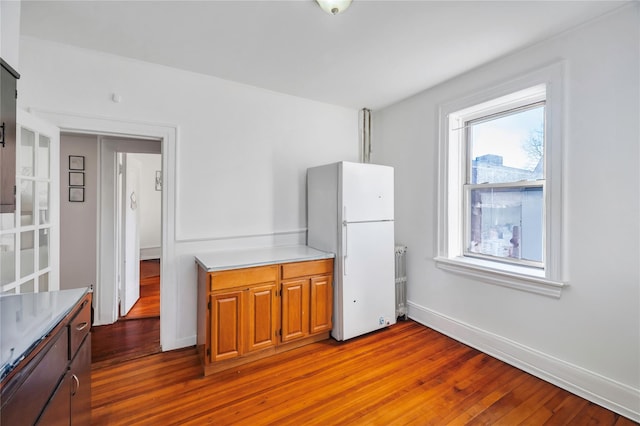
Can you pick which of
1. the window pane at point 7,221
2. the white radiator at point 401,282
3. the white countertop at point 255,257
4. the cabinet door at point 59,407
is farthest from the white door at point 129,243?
the white radiator at point 401,282

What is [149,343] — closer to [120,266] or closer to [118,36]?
[120,266]

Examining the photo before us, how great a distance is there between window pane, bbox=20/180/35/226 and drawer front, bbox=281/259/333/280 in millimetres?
1775

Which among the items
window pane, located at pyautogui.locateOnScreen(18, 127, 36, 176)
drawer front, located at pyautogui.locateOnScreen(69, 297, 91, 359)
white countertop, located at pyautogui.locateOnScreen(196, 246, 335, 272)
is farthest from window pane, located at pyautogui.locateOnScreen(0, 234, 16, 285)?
white countertop, located at pyautogui.locateOnScreen(196, 246, 335, 272)

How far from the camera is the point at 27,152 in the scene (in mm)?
1880

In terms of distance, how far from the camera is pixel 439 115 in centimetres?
298

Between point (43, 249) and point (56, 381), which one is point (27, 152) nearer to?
point (43, 249)

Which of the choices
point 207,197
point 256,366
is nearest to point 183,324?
point 256,366

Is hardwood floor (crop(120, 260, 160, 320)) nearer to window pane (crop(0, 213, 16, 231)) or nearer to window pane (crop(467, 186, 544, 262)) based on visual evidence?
window pane (crop(0, 213, 16, 231))

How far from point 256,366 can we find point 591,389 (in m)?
2.43

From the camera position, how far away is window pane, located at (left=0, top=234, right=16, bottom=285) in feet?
5.36

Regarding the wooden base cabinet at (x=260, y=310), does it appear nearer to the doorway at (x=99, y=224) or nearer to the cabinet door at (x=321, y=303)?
the cabinet door at (x=321, y=303)

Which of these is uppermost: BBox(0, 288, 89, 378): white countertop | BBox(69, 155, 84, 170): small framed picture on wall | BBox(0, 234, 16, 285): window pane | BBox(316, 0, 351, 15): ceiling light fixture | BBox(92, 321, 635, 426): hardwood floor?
BBox(316, 0, 351, 15): ceiling light fixture

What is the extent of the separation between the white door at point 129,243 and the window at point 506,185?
3593mm

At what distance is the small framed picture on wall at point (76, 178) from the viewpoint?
9.92 ft
